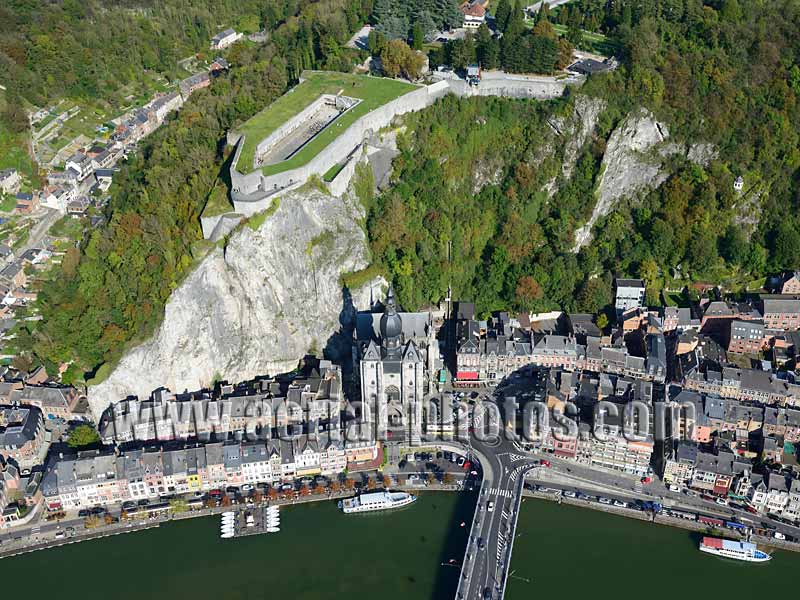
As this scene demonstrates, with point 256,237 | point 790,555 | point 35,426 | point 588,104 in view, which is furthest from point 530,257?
point 35,426

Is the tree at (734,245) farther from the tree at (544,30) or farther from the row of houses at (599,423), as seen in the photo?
the tree at (544,30)

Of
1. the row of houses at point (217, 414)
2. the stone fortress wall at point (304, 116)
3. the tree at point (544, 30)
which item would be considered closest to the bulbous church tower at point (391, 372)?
the row of houses at point (217, 414)

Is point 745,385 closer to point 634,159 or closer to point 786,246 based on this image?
point 786,246

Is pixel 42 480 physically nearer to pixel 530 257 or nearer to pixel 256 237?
pixel 256 237

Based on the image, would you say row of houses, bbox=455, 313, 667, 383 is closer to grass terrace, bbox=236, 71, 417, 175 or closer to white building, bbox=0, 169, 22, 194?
grass terrace, bbox=236, 71, 417, 175

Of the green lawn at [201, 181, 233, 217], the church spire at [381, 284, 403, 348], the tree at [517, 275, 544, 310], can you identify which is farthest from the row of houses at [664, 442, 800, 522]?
the green lawn at [201, 181, 233, 217]

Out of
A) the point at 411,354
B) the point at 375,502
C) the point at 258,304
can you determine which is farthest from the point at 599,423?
the point at 258,304

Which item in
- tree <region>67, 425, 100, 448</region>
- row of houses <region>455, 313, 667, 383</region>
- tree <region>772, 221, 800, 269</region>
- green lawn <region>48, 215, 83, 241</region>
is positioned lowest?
tree <region>67, 425, 100, 448</region>
